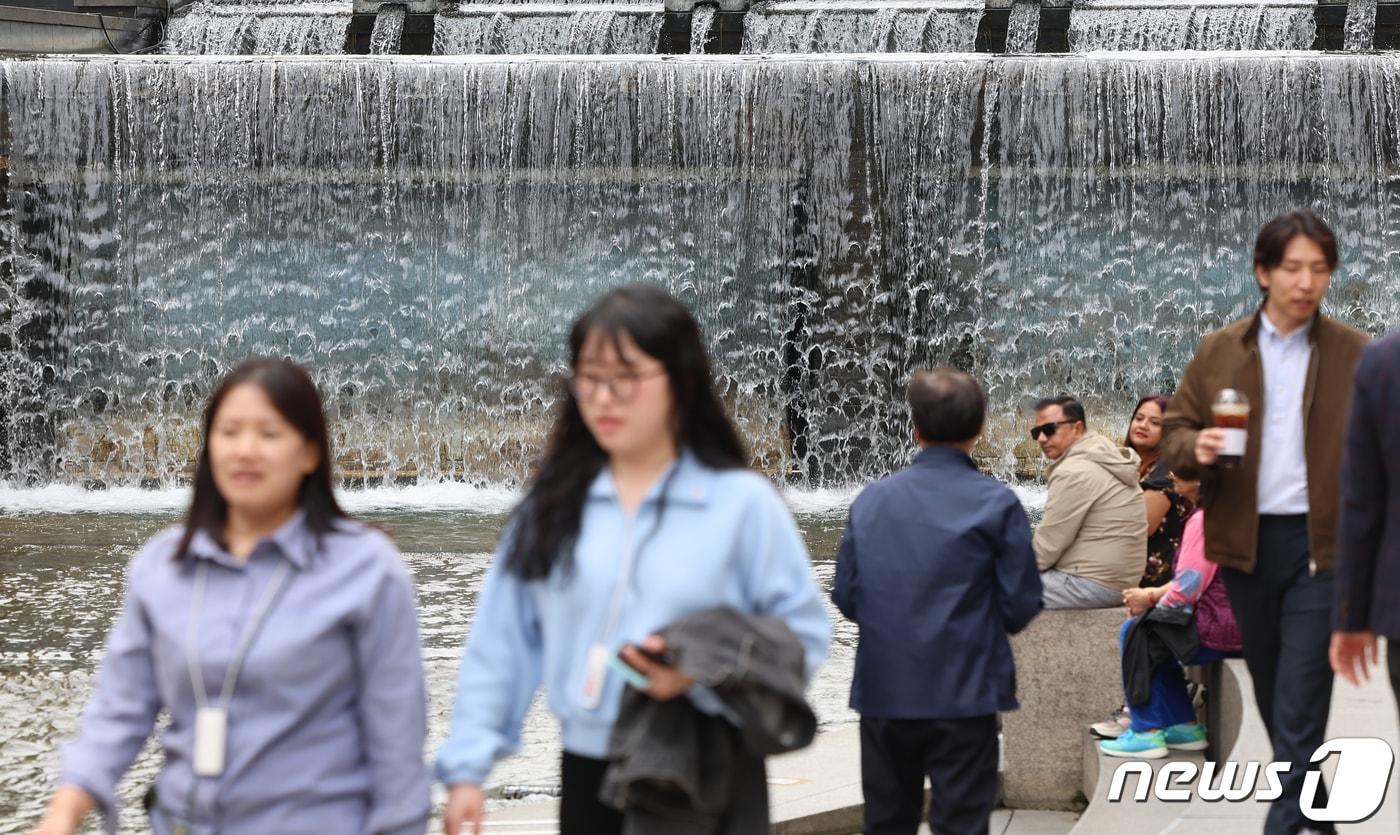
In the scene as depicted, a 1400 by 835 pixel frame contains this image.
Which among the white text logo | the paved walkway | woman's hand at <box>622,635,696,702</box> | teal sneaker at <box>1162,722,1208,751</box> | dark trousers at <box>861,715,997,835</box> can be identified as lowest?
the paved walkway

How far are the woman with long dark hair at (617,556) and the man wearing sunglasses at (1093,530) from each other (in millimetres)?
2901

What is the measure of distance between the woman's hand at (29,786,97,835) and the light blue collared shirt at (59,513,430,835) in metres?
0.02

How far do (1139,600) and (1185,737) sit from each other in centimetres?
54

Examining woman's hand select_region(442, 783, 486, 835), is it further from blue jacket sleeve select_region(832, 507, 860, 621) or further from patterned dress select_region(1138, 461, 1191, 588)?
patterned dress select_region(1138, 461, 1191, 588)

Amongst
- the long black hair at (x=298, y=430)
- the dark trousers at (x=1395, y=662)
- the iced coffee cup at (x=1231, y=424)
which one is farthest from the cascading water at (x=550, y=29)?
the long black hair at (x=298, y=430)

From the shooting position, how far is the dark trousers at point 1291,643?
12.9 ft

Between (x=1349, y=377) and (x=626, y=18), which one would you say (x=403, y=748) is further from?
(x=626, y=18)

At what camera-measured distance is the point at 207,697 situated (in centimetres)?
272

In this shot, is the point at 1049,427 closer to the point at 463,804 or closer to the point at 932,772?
the point at 932,772

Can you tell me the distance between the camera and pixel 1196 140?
15156 mm

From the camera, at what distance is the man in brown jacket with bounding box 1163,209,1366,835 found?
155 inches

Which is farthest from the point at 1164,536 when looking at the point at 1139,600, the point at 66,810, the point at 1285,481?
the point at 66,810

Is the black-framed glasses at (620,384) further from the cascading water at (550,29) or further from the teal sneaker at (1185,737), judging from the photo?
the cascading water at (550,29)

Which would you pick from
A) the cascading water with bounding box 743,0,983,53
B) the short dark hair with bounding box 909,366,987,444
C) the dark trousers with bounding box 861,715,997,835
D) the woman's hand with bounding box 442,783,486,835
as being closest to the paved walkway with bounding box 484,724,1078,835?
the dark trousers with bounding box 861,715,997,835
